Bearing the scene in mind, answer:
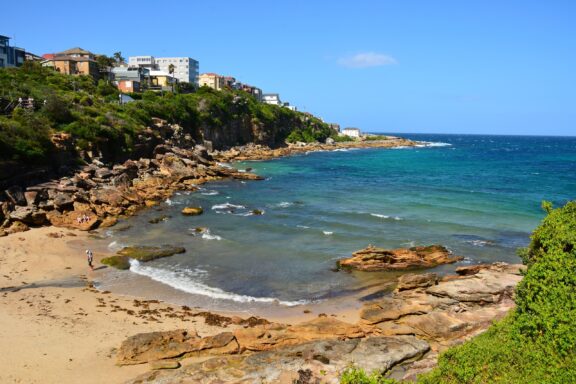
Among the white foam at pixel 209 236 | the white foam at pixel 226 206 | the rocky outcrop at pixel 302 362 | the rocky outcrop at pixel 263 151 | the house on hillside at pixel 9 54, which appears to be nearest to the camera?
the rocky outcrop at pixel 302 362

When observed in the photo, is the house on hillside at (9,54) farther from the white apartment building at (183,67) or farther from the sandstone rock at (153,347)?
the sandstone rock at (153,347)

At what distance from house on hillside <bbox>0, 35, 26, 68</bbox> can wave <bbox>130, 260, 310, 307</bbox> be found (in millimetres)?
66591

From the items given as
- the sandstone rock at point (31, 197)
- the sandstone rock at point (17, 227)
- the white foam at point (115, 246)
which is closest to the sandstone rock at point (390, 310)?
the white foam at point (115, 246)

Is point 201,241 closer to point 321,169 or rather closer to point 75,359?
point 75,359

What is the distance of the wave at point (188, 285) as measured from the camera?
23220mm

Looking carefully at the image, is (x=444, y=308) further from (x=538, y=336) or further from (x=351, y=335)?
(x=538, y=336)

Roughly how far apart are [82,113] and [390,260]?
1787 inches

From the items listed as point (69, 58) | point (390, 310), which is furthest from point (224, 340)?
point (69, 58)

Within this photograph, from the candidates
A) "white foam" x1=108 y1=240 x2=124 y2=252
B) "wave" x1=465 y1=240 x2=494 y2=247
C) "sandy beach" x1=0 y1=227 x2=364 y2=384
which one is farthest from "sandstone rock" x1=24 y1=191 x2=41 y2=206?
"wave" x1=465 y1=240 x2=494 y2=247

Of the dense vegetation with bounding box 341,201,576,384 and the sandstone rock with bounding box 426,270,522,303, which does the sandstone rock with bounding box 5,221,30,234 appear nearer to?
the sandstone rock with bounding box 426,270,522,303

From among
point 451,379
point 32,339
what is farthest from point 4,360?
point 451,379

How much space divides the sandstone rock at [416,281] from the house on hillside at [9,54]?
77841 millimetres

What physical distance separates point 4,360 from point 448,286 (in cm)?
1893

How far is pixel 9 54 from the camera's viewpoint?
79.8 m
